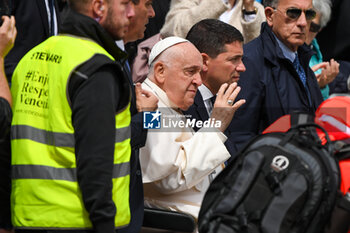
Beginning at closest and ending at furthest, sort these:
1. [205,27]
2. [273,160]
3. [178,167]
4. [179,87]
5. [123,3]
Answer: [273,160]
[123,3]
[178,167]
[179,87]
[205,27]

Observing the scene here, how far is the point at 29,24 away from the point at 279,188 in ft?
7.33

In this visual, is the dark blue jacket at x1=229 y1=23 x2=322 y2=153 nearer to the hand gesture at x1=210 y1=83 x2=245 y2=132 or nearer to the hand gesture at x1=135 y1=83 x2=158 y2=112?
the hand gesture at x1=210 y1=83 x2=245 y2=132

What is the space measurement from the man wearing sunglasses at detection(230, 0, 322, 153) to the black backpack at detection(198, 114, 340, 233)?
5.96 ft

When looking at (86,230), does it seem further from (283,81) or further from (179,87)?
(283,81)

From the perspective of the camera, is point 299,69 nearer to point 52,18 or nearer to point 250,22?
point 250,22

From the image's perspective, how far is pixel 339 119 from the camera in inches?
111

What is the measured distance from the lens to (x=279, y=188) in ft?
8.55

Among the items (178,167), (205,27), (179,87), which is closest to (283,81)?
(205,27)

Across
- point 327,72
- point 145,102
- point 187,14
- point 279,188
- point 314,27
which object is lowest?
point 327,72

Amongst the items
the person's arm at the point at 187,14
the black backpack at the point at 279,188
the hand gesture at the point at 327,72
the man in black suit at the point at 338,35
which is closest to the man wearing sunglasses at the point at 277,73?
the person's arm at the point at 187,14

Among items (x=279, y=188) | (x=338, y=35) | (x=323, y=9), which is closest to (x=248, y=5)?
(x=323, y=9)

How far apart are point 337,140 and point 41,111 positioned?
122cm

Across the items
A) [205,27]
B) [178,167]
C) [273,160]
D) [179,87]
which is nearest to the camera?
[273,160]

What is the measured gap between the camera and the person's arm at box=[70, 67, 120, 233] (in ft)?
8.61
